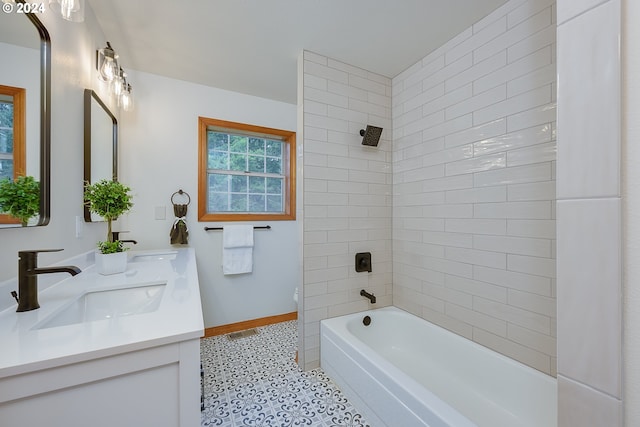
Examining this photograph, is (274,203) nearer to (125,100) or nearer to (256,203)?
(256,203)

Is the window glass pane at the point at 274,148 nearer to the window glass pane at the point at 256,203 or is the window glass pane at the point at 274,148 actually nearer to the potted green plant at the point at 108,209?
the window glass pane at the point at 256,203

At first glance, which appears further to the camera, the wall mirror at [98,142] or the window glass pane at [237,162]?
the window glass pane at [237,162]

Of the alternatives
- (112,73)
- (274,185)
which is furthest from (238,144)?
(112,73)

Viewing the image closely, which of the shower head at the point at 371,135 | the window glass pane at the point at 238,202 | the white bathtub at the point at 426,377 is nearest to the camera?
the white bathtub at the point at 426,377

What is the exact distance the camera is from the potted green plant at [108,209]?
1.30 m

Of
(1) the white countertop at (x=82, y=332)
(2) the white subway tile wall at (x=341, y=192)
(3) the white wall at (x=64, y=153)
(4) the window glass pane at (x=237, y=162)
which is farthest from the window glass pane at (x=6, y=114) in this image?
(4) the window glass pane at (x=237, y=162)

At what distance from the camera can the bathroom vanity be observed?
600 millimetres

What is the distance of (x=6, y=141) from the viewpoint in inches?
34.6

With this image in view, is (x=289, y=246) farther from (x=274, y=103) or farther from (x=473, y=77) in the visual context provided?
(x=473, y=77)

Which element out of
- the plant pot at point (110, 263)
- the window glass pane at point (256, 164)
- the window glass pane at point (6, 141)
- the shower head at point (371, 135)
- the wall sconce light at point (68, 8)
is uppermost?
the wall sconce light at point (68, 8)

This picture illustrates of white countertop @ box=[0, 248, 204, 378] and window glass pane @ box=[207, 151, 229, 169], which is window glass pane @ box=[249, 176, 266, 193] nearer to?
window glass pane @ box=[207, 151, 229, 169]

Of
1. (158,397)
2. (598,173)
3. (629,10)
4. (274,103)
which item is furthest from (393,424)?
(274,103)

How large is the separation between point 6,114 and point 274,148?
7.28 feet

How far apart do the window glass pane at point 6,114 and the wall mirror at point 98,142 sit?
26.4 inches
